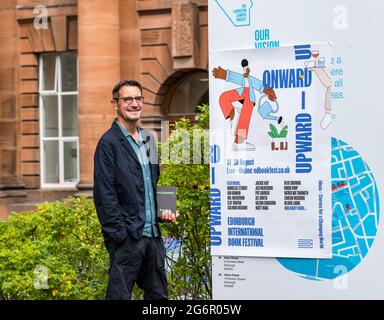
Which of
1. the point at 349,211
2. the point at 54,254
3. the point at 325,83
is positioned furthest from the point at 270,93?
the point at 54,254

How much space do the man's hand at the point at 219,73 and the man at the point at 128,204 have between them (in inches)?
29.0

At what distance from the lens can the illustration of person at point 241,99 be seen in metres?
5.45

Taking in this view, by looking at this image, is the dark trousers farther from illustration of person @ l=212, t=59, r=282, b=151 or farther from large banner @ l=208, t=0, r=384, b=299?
illustration of person @ l=212, t=59, r=282, b=151

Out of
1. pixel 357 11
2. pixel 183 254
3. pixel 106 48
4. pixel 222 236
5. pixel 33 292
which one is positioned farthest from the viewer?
pixel 106 48

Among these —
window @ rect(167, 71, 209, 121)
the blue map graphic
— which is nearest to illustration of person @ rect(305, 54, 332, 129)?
the blue map graphic

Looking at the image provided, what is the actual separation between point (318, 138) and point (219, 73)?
2.56 ft

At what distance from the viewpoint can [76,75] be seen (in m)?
23.8

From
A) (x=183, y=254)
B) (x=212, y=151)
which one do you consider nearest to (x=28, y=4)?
(x=183, y=254)

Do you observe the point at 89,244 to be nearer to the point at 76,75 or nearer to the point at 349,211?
the point at 349,211

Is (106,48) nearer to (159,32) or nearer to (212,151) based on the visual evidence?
(159,32)

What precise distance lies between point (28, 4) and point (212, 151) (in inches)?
778

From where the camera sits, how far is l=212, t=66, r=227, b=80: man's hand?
18.1ft

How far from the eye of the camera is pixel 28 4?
2430 centimetres

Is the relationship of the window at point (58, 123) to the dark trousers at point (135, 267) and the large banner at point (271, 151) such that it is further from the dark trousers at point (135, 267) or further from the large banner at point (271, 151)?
the large banner at point (271, 151)
